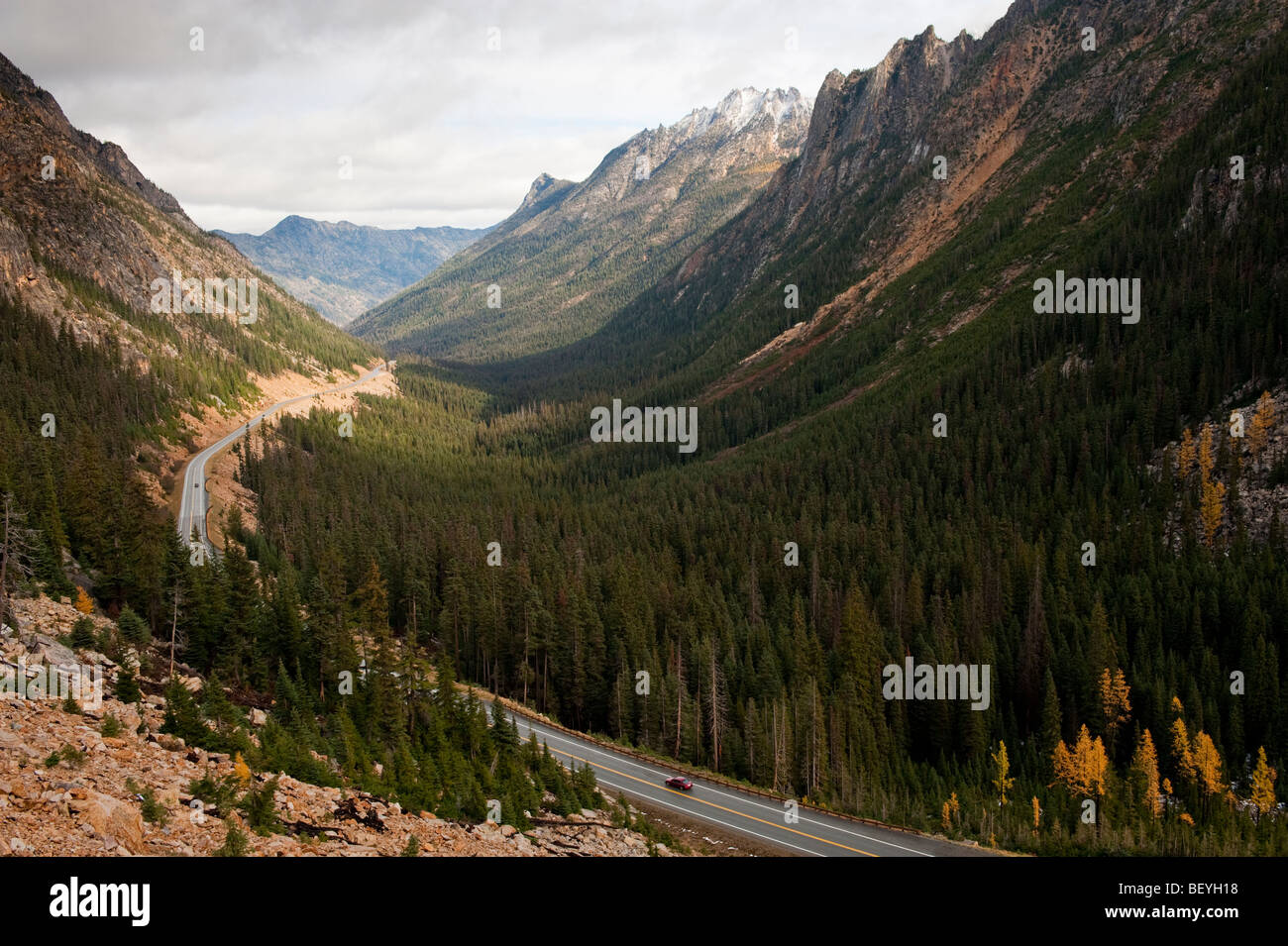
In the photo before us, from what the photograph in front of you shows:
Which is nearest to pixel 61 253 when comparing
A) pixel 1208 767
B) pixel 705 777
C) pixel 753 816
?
pixel 705 777

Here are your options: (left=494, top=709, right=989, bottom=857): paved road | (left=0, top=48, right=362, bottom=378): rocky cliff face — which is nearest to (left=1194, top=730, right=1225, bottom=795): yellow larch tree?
(left=494, top=709, right=989, bottom=857): paved road

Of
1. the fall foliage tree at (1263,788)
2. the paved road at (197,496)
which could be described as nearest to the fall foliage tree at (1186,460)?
the fall foliage tree at (1263,788)

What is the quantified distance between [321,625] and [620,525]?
73514 mm

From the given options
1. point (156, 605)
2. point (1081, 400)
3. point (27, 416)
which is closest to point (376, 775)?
point (156, 605)

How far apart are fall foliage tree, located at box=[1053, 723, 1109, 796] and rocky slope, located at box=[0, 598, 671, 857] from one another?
140ft

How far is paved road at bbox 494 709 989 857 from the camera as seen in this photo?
42.7 m

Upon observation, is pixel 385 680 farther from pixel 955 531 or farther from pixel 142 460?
pixel 142 460

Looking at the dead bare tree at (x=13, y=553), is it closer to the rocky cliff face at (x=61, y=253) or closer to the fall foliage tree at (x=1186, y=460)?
the fall foliage tree at (x=1186, y=460)

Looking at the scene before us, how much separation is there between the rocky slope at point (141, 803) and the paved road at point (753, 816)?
34.6 feet

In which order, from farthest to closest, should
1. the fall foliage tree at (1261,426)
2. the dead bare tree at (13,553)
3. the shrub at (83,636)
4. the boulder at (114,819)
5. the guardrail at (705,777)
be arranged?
the fall foliage tree at (1261,426) < the guardrail at (705,777) < the shrub at (83,636) < the dead bare tree at (13,553) < the boulder at (114,819)

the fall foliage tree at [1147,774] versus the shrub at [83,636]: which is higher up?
the shrub at [83,636]

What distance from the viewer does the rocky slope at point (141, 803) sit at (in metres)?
20.5

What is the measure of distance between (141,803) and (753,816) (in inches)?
1304

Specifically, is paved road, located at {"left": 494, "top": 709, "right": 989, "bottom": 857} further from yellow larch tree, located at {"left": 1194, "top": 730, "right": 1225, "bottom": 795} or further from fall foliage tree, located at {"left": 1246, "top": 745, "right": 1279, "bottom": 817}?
fall foliage tree, located at {"left": 1246, "top": 745, "right": 1279, "bottom": 817}
